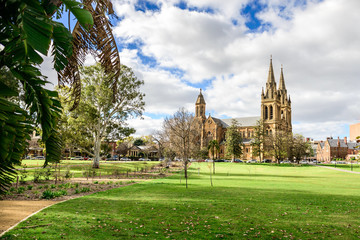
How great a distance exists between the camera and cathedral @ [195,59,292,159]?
98.5 meters

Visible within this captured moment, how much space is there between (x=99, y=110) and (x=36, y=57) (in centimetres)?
3424

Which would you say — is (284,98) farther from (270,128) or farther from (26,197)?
(26,197)

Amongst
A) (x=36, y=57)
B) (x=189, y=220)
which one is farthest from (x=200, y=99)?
(x=36, y=57)

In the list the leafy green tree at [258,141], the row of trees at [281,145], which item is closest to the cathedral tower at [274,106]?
the leafy green tree at [258,141]

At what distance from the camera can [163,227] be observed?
25.9 feet

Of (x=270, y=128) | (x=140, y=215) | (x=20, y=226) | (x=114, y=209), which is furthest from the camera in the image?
(x=270, y=128)

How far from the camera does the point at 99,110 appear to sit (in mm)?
35656

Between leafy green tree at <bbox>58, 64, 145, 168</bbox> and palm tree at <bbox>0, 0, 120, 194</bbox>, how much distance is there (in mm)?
29083

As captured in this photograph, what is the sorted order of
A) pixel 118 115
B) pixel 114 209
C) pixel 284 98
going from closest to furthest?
pixel 114 209
pixel 118 115
pixel 284 98

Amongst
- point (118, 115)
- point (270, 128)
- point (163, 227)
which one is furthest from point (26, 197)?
point (270, 128)

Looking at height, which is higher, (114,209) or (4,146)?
(4,146)

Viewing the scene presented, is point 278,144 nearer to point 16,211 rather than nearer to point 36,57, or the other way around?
point 16,211

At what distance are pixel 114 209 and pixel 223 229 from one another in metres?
4.67

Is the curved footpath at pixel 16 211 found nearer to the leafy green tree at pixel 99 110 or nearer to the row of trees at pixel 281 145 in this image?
the leafy green tree at pixel 99 110
